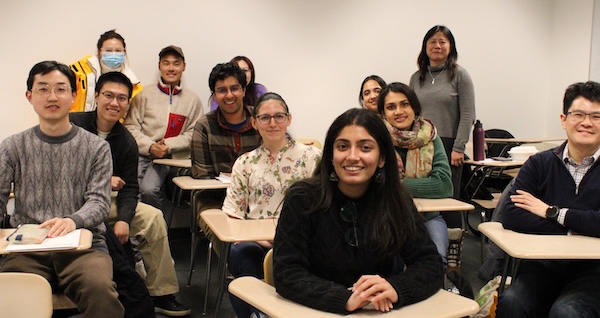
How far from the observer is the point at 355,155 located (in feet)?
5.76

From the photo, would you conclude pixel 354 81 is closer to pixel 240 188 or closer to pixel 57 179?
pixel 240 188

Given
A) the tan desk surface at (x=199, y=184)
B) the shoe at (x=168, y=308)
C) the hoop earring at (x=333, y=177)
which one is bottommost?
the shoe at (x=168, y=308)

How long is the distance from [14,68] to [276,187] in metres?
2.55

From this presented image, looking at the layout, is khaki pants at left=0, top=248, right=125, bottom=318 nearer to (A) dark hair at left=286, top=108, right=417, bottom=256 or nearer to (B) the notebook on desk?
(B) the notebook on desk

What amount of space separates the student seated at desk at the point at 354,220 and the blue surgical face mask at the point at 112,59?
2.66 metres

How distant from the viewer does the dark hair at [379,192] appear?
1739mm

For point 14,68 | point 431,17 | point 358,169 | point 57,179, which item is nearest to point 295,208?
point 358,169

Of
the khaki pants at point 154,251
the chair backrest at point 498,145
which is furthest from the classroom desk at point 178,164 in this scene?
the chair backrest at point 498,145

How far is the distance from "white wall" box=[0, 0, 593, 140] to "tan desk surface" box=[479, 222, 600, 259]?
3.04 meters

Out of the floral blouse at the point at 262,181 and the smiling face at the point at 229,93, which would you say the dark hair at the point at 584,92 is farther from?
the smiling face at the point at 229,93

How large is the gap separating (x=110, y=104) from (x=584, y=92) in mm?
2304

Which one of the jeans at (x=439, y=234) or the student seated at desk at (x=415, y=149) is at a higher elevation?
the student seated at desk at (x=415, y=149)

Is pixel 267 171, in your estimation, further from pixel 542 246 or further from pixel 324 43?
pixel 324 43

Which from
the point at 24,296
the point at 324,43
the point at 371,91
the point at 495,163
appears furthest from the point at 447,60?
the point at 24,296
